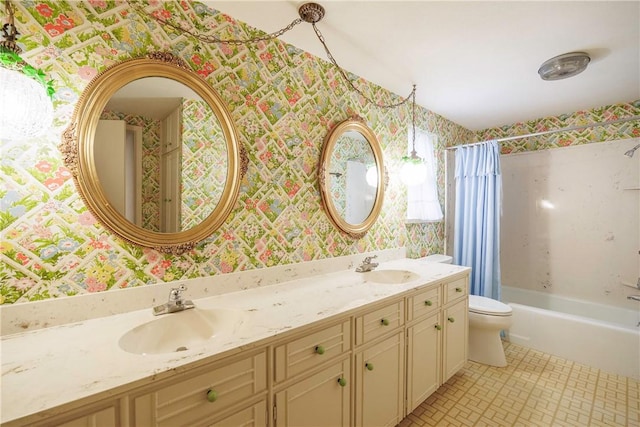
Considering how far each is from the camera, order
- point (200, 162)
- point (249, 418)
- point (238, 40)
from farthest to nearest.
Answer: point (238, 40), point (200, 162), point (249, 418)

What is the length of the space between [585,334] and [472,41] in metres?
2.51

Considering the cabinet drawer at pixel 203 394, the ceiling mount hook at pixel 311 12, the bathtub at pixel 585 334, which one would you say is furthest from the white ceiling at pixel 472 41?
the bathtub at pixel 585 334

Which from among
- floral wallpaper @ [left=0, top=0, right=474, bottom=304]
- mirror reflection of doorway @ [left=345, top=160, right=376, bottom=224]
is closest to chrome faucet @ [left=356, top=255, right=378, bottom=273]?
floral wallpaper @ [left=0, top=0, right=474, bottom=304]

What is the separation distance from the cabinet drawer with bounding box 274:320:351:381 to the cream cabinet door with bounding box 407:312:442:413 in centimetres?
56

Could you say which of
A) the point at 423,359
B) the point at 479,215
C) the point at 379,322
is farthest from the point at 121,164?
the point at 479,215

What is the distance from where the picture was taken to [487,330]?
2.36m

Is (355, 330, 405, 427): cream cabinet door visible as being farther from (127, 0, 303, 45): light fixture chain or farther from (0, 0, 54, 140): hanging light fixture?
(127, 0, 303, 45): light fixture chain

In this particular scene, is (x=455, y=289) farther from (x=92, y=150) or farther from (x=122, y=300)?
(x=92, y=150)

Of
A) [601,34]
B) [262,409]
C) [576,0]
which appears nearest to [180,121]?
[262,409]

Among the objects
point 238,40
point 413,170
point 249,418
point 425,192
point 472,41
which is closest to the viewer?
point 249,418

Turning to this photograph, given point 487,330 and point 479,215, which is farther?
point 479,215

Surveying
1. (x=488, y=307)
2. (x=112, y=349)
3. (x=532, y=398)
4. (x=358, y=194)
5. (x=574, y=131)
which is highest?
(x=574, y=131)

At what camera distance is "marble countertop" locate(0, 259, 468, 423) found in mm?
717

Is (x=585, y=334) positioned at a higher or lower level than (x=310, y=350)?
lower
